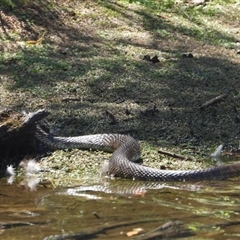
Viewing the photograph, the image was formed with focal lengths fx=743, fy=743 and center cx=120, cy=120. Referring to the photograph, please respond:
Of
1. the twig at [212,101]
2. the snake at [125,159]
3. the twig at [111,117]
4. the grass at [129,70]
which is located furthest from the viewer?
the twig at [212,101]

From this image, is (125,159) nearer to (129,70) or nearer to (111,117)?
(111,117)

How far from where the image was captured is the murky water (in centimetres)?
521

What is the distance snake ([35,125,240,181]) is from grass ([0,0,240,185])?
0.14 metres

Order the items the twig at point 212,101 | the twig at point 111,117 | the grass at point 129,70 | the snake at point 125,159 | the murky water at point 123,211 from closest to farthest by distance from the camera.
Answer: the murky water at point 123,211
the snake at point 125,159
the grass at point 129,70
the twig at point 111,117
the twig at point 212,101

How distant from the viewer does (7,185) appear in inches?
290

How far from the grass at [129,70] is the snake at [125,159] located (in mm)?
144

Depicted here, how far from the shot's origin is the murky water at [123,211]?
5207 millimetres

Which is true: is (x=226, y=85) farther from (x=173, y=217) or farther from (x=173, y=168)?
(x=173, y=217)

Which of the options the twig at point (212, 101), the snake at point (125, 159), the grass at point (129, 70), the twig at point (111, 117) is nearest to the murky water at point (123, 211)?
the snake at point (125, 159)

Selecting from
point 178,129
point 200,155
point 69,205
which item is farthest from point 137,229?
point 178,129

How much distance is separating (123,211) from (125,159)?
205 centimetres

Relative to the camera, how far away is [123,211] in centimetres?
595

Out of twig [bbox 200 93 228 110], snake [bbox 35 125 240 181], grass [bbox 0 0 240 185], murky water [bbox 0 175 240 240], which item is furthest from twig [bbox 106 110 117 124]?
murky water [bbox 0 175 240 240]

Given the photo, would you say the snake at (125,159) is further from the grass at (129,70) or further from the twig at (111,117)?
the twig at (111,117)
